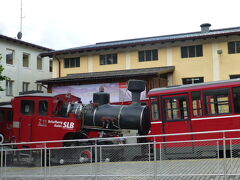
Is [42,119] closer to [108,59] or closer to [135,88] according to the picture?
[135,88]

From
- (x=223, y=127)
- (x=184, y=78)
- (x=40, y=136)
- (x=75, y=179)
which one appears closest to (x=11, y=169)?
(x=75, y=179)

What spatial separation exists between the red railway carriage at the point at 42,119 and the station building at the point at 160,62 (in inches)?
347

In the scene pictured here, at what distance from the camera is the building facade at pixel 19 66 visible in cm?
3075

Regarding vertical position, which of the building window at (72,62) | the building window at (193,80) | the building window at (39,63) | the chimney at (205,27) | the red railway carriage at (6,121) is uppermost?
the chimney at (205,27)

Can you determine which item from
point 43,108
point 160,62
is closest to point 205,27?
point 160,62

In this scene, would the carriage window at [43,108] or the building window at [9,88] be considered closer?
the carriage window at [43,108]

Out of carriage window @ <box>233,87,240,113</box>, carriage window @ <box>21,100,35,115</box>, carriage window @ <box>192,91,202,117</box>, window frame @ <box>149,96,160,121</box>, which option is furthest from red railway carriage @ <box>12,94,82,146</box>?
carriage window @ <box>233,87,240,113</box>

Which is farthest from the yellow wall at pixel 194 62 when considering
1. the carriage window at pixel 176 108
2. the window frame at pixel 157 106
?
the carriage window at pixel 176 108

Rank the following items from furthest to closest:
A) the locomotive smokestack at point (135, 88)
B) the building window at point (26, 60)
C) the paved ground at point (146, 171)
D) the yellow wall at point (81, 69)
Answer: the building window at point (26, 60) → the yellow wall at point (81, 69) → the locomotive smokestack at point (135, 88) → the paved ground at point (146, 171)

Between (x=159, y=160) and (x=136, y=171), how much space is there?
68 centimetres

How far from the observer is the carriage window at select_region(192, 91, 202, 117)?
510 inches

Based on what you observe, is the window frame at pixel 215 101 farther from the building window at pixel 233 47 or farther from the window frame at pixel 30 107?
the building window at pixel 233 47

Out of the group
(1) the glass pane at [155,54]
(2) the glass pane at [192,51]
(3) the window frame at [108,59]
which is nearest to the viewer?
(2) the glass pane at [192,51]

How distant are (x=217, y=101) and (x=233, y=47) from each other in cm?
1254
